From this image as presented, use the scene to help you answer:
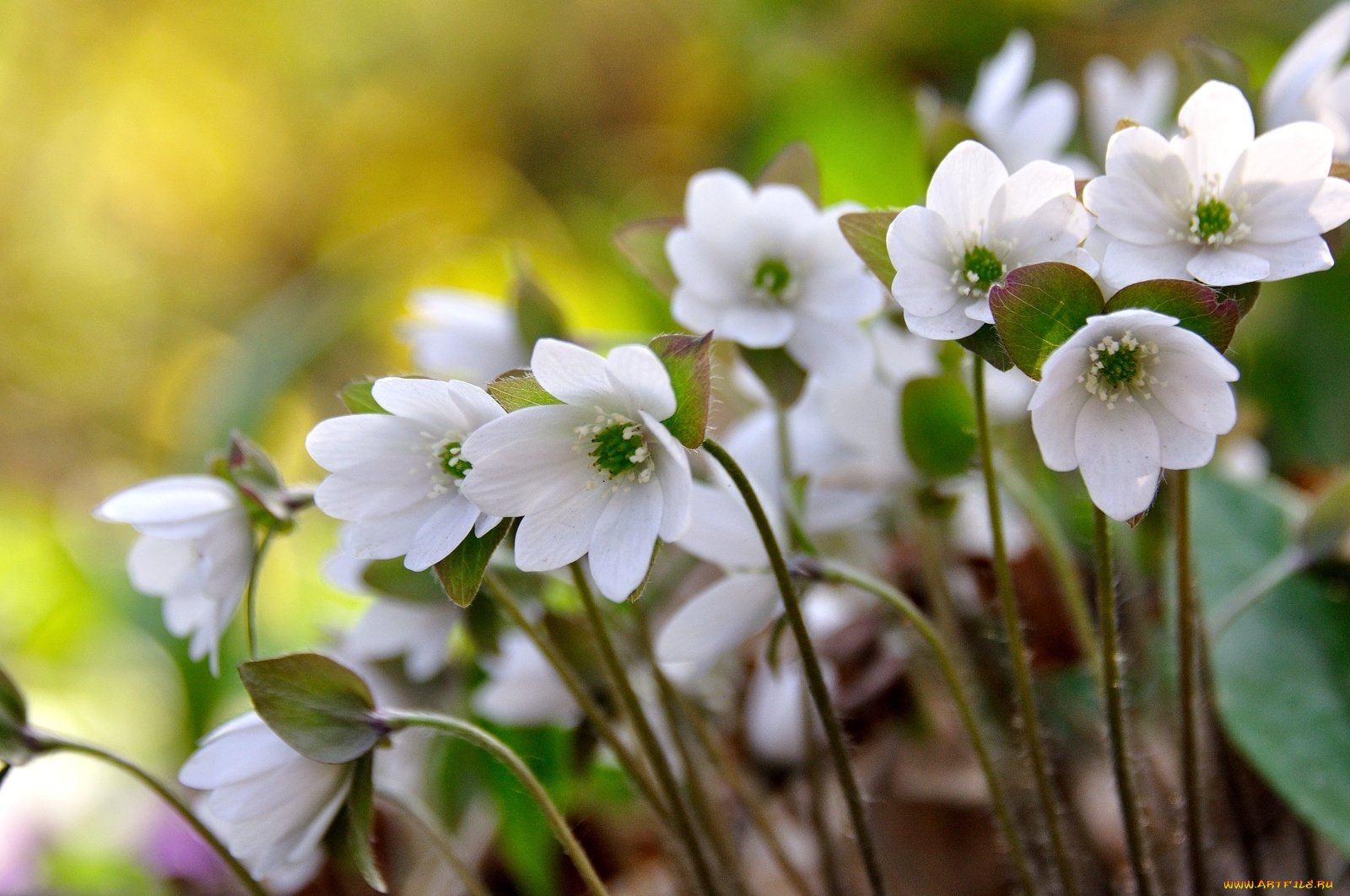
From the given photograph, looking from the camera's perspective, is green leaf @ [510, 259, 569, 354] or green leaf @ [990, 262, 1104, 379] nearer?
green leaf @ [990, 262, 1104, 379]

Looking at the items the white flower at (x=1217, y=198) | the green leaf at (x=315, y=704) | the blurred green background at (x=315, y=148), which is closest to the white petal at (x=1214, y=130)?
the white flower at (x=1217, y=198)

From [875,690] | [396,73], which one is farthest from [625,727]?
[396,73]

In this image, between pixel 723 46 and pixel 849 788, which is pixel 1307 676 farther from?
pixel 723 46

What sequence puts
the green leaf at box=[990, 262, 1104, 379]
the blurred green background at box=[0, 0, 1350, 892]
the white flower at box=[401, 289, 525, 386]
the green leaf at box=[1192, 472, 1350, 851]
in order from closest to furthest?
the green leaf at box=[990, 262, 1104, 379]
the green leaf at box=[1192, 472, 1350, 851]
the white flower at box=[401, 289, 525, 386]
the blurred green background at box=[0, 0, 1350, 892]

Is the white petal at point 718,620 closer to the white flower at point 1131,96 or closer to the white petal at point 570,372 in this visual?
the white petal at point 570,372

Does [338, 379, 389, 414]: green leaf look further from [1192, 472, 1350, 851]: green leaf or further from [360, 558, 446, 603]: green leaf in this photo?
[1192, 472, 1350, 851]: green leaf

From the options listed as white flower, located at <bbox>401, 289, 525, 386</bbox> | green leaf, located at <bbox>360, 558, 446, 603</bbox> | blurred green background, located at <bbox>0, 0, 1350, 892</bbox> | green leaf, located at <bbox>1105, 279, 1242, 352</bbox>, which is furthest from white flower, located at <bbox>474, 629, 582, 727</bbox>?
blurred green background, located at <bbox>0, 0, 1350, 892</bbox>

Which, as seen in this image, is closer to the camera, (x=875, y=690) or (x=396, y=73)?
(x=875, y=690)
